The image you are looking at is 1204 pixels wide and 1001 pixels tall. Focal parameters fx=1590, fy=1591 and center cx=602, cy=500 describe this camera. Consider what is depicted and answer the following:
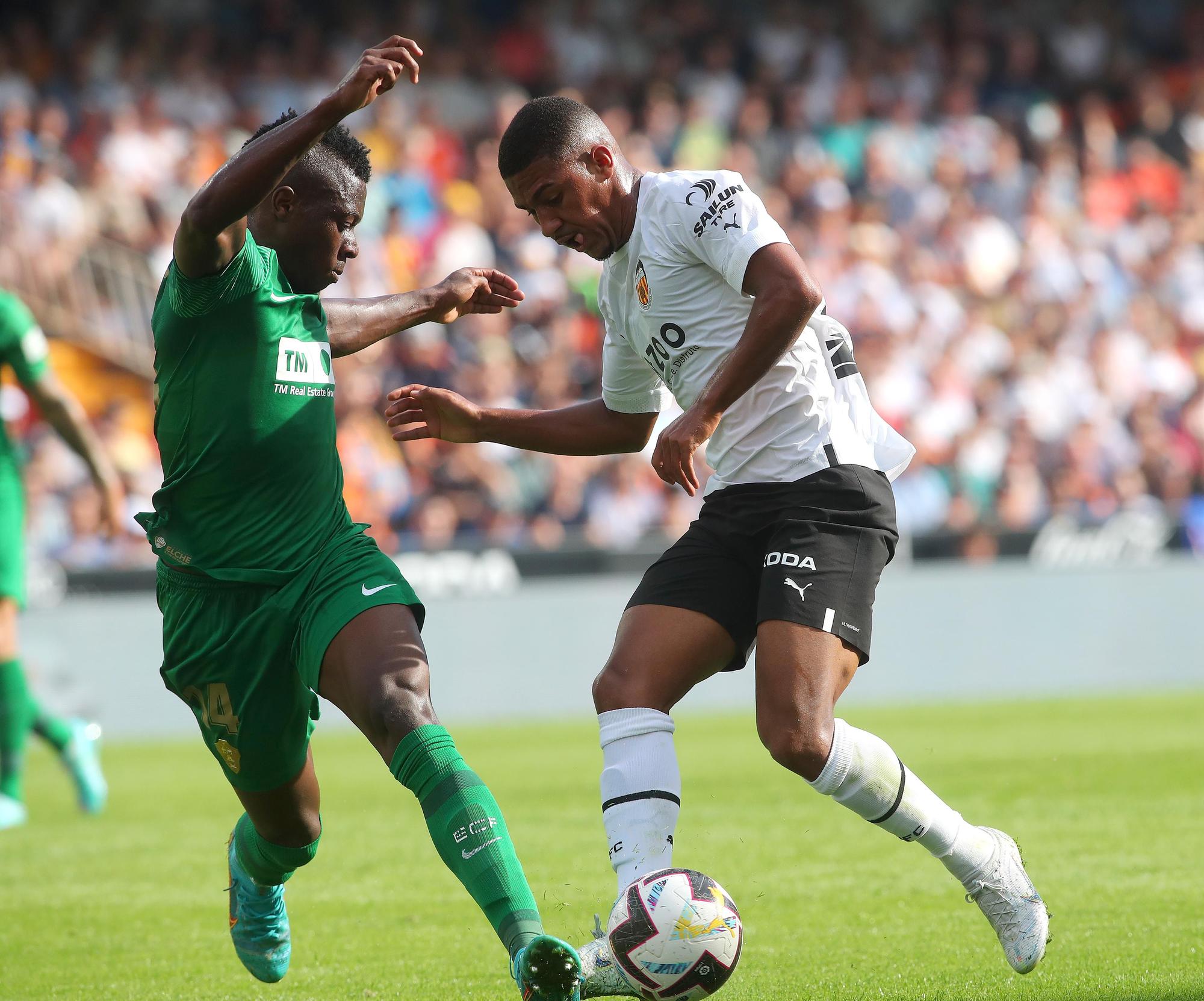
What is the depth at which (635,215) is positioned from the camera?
458cm

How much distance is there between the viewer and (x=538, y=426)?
16.8ft

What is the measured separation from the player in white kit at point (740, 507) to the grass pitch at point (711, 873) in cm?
48

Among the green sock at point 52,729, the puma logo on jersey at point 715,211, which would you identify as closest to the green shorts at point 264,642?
the puma logo on jersey at point 715,211

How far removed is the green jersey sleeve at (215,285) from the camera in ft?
13.3

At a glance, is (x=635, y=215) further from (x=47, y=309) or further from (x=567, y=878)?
(x=47, y=309)

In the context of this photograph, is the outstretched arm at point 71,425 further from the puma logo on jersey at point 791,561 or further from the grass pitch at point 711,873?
the puma logo on jersey at point 791,561

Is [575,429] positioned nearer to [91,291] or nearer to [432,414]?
[432,414]

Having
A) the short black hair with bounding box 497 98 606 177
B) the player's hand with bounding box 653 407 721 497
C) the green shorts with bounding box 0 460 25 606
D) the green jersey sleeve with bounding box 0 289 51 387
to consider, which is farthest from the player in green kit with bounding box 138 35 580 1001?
the green shorts with bounding box 0 460 25 606

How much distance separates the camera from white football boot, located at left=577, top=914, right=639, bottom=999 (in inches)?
162

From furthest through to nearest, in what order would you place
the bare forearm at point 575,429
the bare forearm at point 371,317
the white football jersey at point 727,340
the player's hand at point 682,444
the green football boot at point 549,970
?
the bare forearm at point 575,429 → the bare forearm at point 371,317 → the white football jersey at point 727,340 → the player's hand at point 682,444 → the green football boot at point 549,970

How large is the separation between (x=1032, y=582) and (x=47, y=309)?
925cm

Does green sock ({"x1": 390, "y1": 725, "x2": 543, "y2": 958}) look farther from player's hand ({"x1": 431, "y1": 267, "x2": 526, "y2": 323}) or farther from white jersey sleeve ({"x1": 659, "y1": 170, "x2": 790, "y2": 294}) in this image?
player's hand ({"x1": 431, "y1": 267, "x2": 526, "y2": 323})

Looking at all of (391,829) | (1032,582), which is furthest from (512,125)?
(1032,582)

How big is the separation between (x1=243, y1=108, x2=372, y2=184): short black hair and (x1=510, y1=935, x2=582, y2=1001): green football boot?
7.35 feet
